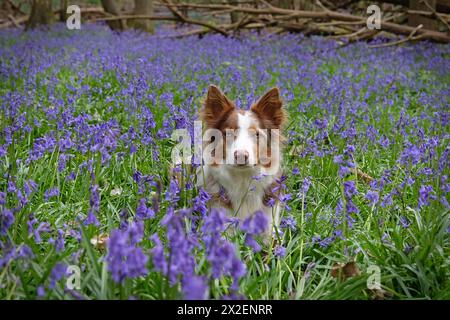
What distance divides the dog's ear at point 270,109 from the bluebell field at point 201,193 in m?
0.49

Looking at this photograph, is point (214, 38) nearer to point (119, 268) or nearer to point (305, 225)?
point (305, 225)

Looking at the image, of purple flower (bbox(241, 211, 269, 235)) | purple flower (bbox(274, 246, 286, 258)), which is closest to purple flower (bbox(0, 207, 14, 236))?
purple flower (bbox(241, 211, 269, 235))

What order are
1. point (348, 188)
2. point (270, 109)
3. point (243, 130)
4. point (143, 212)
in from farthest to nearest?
point (270, 109) → point (243, 130) → point (348, 188) → point (143, 212)

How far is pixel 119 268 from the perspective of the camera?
6.64 feet

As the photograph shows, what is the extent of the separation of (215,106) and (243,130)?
37cm

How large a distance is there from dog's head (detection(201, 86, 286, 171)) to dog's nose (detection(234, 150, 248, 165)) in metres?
0.02

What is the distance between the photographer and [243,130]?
3.88 meters

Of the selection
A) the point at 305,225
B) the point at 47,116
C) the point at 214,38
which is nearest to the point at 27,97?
the point at 47,116

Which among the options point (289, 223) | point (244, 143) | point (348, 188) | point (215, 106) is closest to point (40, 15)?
point (215, 106)

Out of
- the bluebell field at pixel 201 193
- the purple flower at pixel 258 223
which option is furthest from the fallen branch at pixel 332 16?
the purple flower at pixel 258 223

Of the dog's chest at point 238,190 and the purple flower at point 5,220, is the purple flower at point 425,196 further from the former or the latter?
the purple flower at point 5,220

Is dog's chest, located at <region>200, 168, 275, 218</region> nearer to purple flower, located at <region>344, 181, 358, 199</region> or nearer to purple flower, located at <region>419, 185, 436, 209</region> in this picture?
purple flower, located at <region>344, 181, 358, 199</region>

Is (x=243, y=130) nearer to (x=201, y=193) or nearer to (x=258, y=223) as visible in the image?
(x=201, y=193)

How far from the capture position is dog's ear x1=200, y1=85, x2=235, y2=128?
13.3 ft
